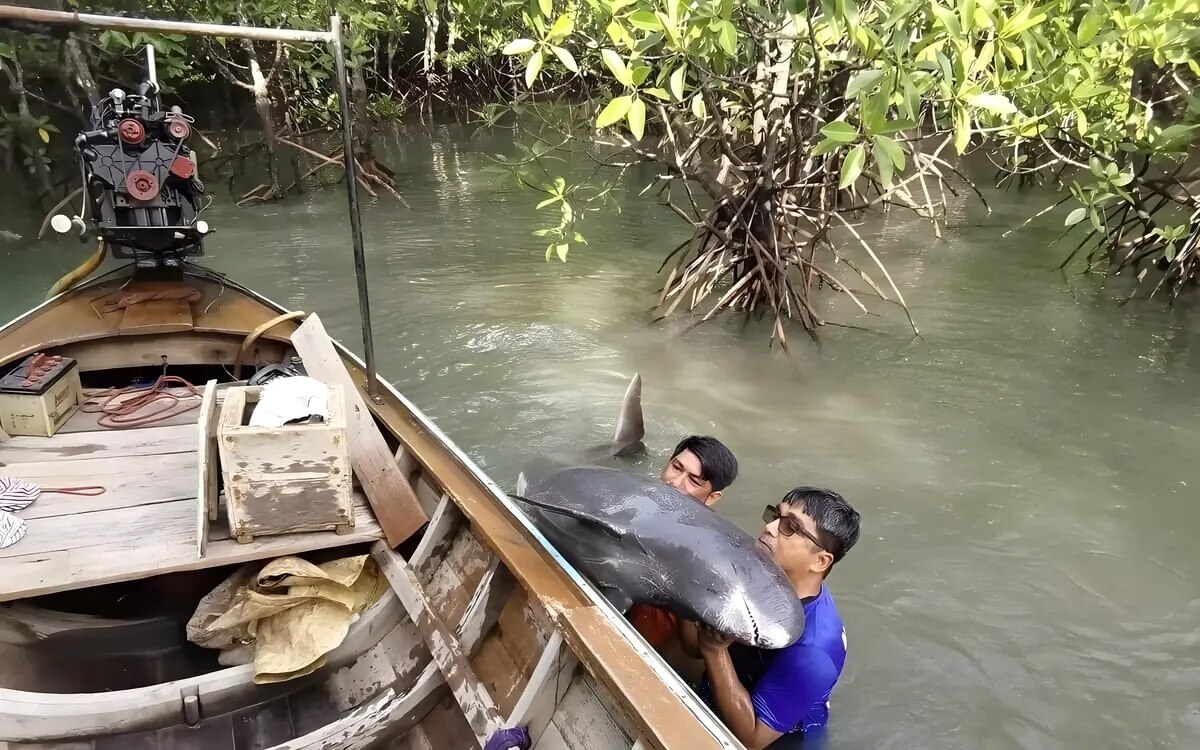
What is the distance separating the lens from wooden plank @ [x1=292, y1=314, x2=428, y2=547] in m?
2.64

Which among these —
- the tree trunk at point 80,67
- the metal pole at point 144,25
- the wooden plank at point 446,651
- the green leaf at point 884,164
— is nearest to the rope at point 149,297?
the metal pole at point 144,25

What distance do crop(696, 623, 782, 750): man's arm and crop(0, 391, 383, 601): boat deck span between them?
1.15 m

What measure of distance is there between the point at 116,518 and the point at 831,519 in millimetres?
2241

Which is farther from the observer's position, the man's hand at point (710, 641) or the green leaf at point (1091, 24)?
the green leaf at point (1091, 24)

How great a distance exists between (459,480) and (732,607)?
3.51 ft

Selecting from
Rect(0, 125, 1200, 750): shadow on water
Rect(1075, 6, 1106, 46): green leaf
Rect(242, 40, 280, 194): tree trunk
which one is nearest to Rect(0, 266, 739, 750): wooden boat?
Rect(0, 125, 1200, 750): shadow on water

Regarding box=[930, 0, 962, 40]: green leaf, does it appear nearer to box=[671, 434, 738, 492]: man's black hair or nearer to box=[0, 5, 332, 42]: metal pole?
box=[671, 434, 738, 492]: man's black hair

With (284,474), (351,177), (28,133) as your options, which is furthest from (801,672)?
(28,133)

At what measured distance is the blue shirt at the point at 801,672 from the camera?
86.5 inches

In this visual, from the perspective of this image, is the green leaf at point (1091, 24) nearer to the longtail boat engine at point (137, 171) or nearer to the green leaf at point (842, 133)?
the green leaf at point (842, 133)

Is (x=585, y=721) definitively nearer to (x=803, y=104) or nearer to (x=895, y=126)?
(x=895, y=126)

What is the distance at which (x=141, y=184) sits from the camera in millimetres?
3723

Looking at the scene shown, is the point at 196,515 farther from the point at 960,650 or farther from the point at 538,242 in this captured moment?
the point at 538,242

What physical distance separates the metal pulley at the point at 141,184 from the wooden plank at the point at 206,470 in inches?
68.4
